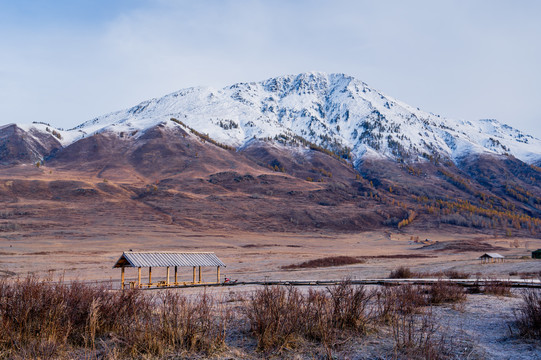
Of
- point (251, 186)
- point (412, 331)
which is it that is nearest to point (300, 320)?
point (412, 331)

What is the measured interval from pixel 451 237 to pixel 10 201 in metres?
102

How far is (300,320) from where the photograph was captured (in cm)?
754

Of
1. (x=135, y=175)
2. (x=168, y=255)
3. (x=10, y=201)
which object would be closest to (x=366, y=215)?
(x=135, y=175)

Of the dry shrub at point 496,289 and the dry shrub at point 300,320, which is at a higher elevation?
the dry shrub at point 300,320

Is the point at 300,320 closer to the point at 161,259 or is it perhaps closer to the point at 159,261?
the point at 159,261

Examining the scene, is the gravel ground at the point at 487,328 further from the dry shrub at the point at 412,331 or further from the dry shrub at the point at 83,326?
the dry shrub at the point at 83,326

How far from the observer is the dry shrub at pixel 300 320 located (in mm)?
6945

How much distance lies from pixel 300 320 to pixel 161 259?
19.3 meters

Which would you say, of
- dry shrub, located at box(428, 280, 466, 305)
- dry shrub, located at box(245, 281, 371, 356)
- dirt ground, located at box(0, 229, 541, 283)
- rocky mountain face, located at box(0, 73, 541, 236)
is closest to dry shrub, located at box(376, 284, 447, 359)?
dry shrub, located at box(428, 280, 466, 305)

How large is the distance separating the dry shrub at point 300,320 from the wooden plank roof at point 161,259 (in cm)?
1740

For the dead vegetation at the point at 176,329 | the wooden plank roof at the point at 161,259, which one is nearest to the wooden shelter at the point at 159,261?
the wooden plank roof at the point at 161,259

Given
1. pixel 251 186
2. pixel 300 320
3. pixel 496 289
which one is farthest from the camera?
pixel 251 186

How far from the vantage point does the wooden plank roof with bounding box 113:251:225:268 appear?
78.9ft

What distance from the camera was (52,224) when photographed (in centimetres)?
7981
